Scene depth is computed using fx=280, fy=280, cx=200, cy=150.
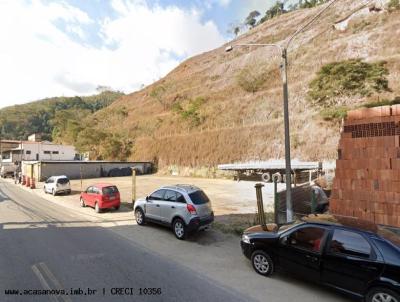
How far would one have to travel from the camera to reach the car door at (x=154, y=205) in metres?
11.2

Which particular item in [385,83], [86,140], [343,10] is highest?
[343,10]

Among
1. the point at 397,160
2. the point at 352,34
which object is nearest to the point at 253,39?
the point at 352,34

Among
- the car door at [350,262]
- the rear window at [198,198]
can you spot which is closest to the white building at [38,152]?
the rear window at [198,198]

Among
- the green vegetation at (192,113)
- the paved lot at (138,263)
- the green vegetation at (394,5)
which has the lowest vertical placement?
the paved lot at (138,263)

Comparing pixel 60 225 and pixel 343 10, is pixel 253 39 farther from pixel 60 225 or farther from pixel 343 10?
pixel 60 225

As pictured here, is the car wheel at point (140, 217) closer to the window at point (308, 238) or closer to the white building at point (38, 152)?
the window at point (308, 238)

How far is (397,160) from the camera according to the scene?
872 centimetres

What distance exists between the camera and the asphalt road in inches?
230

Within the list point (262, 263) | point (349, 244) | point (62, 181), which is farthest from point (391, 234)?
point (62, 181)

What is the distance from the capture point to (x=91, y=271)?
693 cm

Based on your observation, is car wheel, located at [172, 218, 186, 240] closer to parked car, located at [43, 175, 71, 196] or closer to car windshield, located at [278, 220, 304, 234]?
car windshield, located at [278, 220, 304, 234]

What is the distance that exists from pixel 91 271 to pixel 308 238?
526 centimetres

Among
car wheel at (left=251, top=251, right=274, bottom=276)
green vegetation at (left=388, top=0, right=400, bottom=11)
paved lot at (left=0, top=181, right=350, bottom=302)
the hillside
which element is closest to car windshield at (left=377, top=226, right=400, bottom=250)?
paved lot at (left=0, top=181, right=350, bottom=302)

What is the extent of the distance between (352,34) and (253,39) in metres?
45.0
